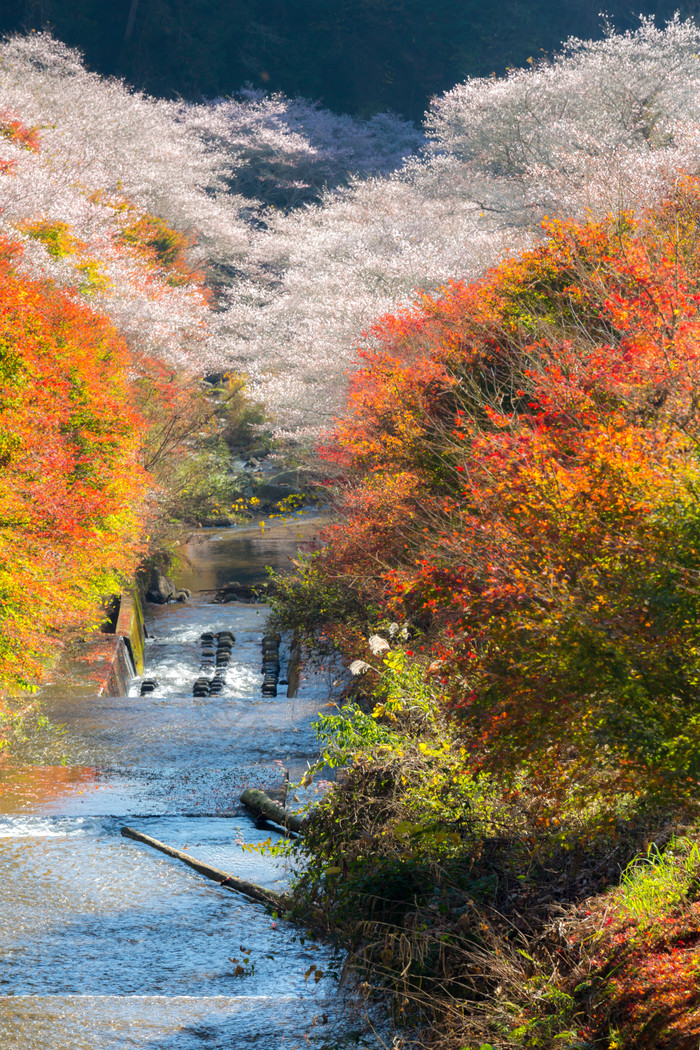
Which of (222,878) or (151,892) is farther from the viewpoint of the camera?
(222,878)

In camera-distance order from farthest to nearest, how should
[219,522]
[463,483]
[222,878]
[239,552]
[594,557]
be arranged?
[219,522] → [239,552] → [463,483] → [222,878] → [594,557]

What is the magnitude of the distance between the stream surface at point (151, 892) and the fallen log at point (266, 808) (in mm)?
153

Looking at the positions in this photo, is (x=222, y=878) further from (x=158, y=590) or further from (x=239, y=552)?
(x=239, y=552)

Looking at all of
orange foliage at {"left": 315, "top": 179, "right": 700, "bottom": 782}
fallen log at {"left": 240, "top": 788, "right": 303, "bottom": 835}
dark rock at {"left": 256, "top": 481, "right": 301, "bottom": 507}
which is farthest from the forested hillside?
dark rock at {"left": 256, "top": 481, "right": 301, "bottom": 507}

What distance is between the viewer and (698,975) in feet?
11.7

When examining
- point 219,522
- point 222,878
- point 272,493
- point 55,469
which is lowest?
point 222,878

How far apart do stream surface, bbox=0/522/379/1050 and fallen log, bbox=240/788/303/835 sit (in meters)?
0.15

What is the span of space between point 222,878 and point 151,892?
0.59 meters

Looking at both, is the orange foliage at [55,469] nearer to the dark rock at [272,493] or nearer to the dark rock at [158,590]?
the dark rock at [158,590]

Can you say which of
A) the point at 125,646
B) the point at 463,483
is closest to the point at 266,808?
the point at 463,483

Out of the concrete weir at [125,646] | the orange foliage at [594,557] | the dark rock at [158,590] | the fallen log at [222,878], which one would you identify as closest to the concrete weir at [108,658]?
the concrete weir at [125,646]

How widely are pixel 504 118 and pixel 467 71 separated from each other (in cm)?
1896

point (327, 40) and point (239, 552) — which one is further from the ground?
point (327, 40)

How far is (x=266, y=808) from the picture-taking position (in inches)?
328
